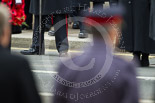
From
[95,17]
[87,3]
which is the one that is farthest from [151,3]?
[95,17]

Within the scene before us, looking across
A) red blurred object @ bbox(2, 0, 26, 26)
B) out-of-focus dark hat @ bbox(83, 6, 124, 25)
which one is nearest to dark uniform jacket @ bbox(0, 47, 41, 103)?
out-of-focus dark hat @ bbox(83, 6, 124, 25)

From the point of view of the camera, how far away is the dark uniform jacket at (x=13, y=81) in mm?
2709

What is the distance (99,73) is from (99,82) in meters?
0.05

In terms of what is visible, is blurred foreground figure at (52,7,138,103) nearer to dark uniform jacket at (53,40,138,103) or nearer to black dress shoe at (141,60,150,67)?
dark uniform jacket at (53,40,138,103)

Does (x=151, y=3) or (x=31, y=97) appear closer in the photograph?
(x=31, y=97)

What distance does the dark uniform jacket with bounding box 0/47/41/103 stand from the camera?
2.71m

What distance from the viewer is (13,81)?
2.73 meters

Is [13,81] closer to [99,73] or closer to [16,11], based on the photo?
[99,73]

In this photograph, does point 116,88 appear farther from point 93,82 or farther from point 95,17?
point 95,17

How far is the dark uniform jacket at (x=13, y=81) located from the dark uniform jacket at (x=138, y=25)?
16.8 ft

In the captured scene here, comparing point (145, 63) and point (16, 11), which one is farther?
point (16, 11)

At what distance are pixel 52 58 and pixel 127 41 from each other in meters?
1.08

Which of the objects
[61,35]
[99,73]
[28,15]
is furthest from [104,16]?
[28,15]

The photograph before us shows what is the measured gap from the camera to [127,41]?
797cm
